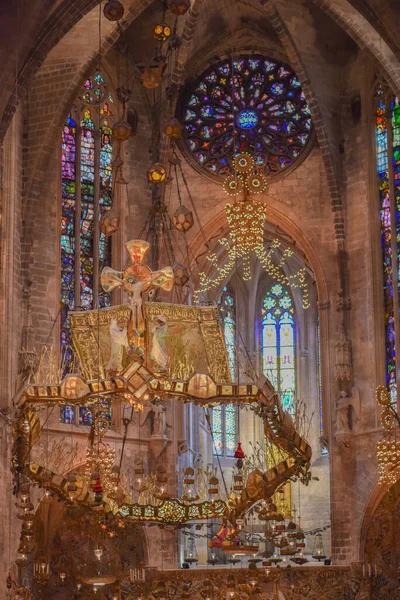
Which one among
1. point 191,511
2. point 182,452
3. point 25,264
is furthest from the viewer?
point 182,452

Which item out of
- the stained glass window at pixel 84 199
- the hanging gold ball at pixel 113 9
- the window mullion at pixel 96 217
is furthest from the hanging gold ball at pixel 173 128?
the window mullion at pixel 96 217

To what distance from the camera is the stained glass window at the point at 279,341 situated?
38.2 m

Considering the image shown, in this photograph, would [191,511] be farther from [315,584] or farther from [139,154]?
[139,154]

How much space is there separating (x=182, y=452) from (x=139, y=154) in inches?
237

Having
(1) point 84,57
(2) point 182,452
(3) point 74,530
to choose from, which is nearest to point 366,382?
(2) point 182,452

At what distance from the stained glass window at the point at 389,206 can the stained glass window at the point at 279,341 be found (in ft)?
22.9

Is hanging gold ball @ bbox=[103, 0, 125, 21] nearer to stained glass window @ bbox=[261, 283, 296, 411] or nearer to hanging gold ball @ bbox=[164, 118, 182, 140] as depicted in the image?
hanging gold ball @ bbox=[164, 118, 182, 140]

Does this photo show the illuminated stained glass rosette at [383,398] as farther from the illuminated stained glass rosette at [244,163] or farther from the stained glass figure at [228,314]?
the stained glass figure at [228,314]

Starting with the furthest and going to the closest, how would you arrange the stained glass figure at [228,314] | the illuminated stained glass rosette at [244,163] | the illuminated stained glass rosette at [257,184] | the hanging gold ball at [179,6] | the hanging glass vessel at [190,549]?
1. the stained glass figure at [228,314]
2. the hanging glass vessel at [190,549]
3. the illuminated stained glass rosette at [244,163]
4. the illuminated stained glass rosette at [257,184]
5. the hanging gold ball at [179,6]

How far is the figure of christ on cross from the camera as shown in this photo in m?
21.9

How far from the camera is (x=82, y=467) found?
3012 cm

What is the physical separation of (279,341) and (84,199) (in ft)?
27.4

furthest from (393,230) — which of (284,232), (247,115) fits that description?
(247,115)

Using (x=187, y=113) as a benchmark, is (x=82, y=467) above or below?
below
